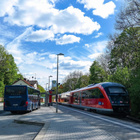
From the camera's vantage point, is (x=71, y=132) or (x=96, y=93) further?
(x=96, y=93)

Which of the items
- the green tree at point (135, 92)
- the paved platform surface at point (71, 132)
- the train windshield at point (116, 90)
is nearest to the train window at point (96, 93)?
the train windshield at point (116, 90)

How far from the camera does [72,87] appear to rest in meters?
90.8

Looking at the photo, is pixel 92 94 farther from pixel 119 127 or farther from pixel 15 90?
pixel 119 127

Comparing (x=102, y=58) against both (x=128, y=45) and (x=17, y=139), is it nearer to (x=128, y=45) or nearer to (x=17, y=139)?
(x=128, y=45)

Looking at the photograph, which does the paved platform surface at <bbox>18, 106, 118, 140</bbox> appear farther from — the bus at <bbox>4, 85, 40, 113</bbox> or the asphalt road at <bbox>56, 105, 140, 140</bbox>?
the bus at <bbox>4, 85, 40, 113</bbox>

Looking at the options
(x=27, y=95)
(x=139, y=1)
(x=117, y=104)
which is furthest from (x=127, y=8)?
(x=27, y=95)

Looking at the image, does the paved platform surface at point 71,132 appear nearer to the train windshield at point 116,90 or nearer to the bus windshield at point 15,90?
the train windshield at point 116,90

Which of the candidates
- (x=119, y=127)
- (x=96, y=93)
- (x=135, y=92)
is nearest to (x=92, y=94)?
(x=96, y=93)

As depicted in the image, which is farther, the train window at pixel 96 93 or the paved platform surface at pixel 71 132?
the train window at pixel 96 93

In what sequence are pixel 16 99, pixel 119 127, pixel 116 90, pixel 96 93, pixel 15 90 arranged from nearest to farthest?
1. pixel 119 127
2. pixel 116 90
3. pixel 16 99
4. pixel 15 90
5. pixel 96 93

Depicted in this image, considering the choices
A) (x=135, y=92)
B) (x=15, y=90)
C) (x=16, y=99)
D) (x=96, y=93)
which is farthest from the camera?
(x=96, y=93)

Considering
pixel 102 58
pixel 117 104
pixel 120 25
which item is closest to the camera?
pixel 117 104

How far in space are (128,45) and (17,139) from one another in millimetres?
20633

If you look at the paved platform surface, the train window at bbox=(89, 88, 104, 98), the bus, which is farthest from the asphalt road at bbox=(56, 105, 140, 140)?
the bus
